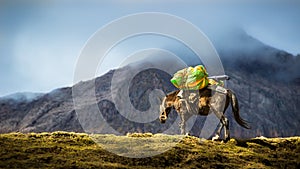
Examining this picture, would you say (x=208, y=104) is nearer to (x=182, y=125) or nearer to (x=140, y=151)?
(x=182, y=125)

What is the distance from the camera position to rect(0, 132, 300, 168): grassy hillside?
1839 centimetres

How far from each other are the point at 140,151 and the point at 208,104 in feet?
16.5

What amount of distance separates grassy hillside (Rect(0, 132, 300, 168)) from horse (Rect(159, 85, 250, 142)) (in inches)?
44.5

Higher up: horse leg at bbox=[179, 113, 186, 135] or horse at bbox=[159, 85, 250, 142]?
horse at bbox=[159, 85, 250, 142]

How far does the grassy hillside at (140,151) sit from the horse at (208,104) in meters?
1.13

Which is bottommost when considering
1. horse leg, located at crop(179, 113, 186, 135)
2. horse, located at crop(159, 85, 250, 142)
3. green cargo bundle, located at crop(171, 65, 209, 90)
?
horse leg, located at crop(179, 113, 186, 135)

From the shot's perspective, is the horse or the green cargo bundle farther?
the green cargo bundle

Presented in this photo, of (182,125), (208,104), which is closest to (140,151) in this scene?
(182,125)

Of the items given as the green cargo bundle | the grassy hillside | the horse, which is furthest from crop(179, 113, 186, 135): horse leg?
the green cargo bundle

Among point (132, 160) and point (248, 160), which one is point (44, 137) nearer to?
point (132, 160)

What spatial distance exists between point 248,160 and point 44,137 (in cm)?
955

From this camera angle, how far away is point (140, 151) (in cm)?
2019

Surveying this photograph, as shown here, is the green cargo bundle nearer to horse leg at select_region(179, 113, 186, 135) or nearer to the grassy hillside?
horse leg at select_region(179, 113, 186, 135)

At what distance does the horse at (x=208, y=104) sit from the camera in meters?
22.9
